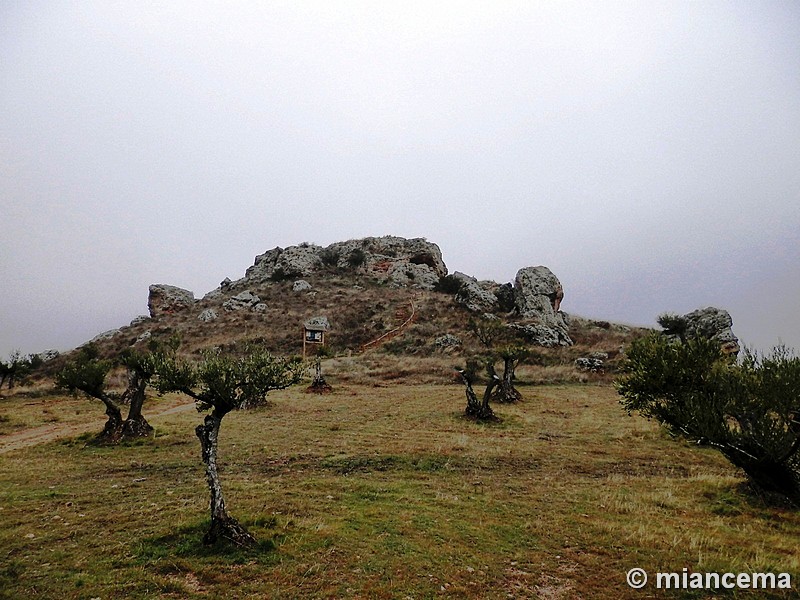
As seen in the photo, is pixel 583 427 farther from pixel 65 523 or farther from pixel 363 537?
pixel 65 523

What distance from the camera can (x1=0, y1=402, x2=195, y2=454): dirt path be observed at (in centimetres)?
2183

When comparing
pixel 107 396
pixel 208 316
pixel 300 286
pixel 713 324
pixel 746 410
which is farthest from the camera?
pixel 300 286

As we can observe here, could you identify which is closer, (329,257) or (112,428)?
(112,428)

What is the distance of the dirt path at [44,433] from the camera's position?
2183cm

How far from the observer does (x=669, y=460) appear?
746 inches

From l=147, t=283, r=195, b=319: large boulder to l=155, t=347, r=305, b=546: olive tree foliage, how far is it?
95.4m

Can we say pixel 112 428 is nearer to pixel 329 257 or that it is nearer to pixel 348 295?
pixel 348 295

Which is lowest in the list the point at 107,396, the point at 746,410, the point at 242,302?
the point at 107,396

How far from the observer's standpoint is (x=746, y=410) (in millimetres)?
13047

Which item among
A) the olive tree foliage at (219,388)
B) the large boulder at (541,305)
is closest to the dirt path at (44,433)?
the olive tree foliage at (219,388)

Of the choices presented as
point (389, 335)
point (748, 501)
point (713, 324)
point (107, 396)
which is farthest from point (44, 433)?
point (713, 324)

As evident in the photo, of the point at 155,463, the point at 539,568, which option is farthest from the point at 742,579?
the point at 155,463

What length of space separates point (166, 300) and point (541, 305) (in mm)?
84444

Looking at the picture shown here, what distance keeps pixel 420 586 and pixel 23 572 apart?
841cm
